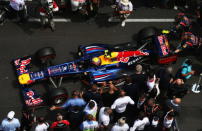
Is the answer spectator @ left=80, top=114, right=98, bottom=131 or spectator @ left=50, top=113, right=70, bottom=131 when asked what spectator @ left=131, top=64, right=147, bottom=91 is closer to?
spectator @ left=80, top=114, right=98, bottom=131

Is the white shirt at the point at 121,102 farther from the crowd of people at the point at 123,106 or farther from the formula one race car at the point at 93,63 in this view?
the formula one race car at the point at 93,63

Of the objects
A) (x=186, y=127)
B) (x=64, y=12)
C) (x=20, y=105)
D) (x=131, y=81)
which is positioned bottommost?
(x=186, y=127)

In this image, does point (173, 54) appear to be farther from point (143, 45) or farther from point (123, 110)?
point (123, 110)

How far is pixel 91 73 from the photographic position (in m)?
11.5

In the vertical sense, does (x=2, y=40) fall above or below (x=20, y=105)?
above

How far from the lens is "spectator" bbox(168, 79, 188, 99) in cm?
1081

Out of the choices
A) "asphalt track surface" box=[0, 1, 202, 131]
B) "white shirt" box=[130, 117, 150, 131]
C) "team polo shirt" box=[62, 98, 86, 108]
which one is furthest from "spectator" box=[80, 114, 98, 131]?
"asphalt track surface" box=[0, 1, 202, 131]

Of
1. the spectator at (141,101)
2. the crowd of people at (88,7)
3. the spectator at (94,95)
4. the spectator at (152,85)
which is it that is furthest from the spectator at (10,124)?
the crowd of people at (88,7)

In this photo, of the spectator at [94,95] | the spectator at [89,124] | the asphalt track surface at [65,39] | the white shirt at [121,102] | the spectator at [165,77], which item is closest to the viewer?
the spectator at [89,124]

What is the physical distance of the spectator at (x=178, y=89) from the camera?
10.8 m

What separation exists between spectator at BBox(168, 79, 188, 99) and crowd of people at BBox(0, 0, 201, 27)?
3.85m

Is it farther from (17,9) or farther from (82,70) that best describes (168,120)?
(17,9)

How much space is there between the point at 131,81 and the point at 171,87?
4.26 feet

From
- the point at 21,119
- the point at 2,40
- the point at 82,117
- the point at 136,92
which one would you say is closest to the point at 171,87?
the point at 136,92
